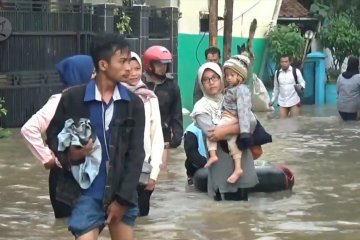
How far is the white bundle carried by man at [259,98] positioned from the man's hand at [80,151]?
17.6 metres

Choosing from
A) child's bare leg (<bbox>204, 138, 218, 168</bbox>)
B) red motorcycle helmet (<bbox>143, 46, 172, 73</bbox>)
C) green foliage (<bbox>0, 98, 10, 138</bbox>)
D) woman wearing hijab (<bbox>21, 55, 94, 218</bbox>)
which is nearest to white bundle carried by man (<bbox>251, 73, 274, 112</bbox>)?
green foliage (<bbox>0, 98, 10, 138</bbox>)

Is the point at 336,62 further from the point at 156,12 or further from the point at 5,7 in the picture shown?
the point at 5,7

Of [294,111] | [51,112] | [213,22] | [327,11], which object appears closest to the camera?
[51,112]

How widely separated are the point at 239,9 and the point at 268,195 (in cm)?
1747

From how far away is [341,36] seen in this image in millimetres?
30141

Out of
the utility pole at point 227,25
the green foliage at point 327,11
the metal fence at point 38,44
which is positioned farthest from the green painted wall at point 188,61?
the green foliage at point 327,11

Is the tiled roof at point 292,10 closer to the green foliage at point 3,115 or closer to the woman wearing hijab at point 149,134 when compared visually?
the green foliage at point 3,115

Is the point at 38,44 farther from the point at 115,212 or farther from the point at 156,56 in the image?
the point at 115,212

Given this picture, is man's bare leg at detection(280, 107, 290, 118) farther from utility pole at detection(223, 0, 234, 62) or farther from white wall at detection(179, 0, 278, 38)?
white wall at detection(179, 0, 278, 38)

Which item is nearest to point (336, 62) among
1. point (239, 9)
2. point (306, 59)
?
point (306, 59)

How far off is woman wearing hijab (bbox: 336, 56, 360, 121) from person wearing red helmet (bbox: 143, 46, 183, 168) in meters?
10.0

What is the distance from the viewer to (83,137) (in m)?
5.44

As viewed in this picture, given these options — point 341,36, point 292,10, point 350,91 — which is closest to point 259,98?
point 350,91

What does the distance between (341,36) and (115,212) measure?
25403 millimetres
